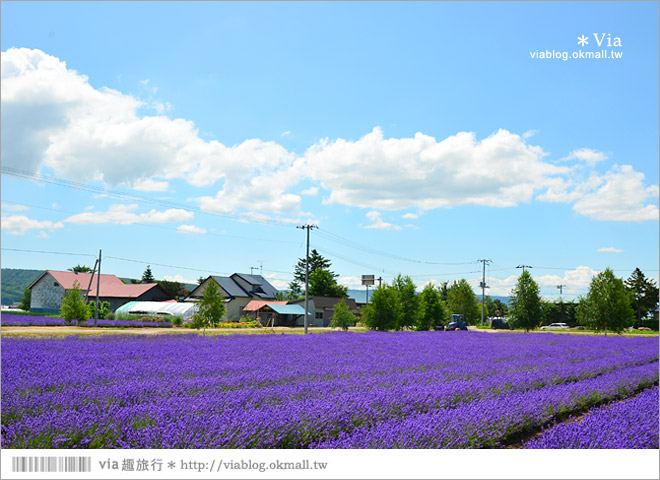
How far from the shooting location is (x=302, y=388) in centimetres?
742

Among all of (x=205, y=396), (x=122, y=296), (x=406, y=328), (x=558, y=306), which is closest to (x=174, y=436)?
(x=205, y=396)

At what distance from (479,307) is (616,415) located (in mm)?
70664

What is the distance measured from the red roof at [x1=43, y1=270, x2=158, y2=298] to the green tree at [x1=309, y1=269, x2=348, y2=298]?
24288mm

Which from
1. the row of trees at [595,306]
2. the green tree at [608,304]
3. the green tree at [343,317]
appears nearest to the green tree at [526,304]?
the row of trees at [595,306]

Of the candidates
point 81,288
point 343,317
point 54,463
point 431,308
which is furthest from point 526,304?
point 81,288

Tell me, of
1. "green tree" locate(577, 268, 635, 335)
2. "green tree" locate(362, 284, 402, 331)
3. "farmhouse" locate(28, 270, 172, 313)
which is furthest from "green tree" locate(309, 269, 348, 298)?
"green tree" locate(577, 268, 635, 335)

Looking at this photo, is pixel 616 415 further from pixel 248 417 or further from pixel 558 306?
pixel 558 306

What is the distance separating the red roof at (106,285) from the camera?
172 ft

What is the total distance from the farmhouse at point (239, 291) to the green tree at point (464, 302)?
2478 centimetres

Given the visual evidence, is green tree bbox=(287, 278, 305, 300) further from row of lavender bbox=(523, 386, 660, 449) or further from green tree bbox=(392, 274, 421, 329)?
row of lavender bbox=(523, 386, 660, 449)

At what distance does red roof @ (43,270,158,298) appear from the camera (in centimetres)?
5238

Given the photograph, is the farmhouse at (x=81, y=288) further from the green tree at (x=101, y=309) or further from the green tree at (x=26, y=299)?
the green tree at (x=101, y=309)

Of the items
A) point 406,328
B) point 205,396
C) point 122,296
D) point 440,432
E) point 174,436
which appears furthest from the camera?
point 122,296

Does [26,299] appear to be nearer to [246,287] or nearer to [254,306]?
[246,287]
